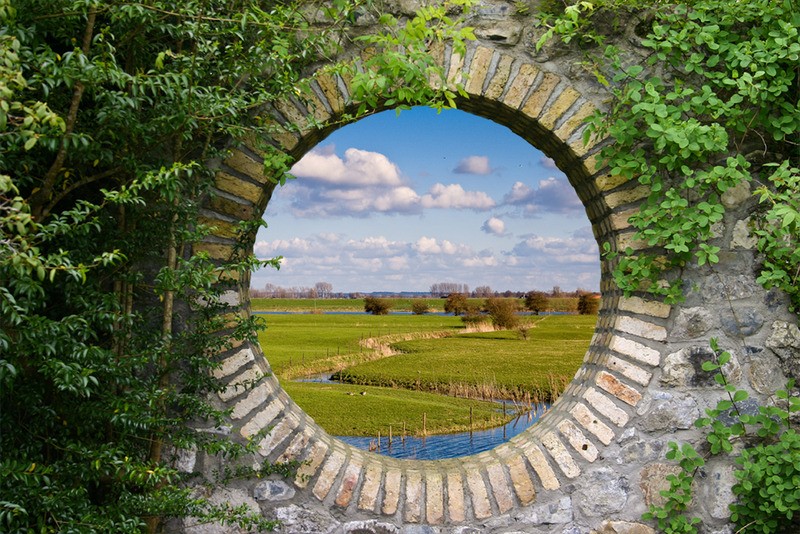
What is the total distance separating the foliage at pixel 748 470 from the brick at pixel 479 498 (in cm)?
72

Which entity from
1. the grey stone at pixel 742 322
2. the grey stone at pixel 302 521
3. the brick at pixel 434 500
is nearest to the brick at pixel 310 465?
the grey stone at pixel 302 521

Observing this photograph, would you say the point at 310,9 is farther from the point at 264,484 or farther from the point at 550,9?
the point at 264,484

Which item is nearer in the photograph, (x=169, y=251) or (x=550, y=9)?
(x=169, y=251)

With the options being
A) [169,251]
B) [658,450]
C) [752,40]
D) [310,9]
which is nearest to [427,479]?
[658,450]

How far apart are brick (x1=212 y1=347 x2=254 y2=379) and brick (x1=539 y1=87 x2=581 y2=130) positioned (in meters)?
1.74

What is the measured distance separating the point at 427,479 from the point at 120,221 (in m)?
1.76

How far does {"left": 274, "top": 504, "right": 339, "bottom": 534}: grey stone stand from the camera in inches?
111

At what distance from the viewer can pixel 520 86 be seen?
9.77 ft

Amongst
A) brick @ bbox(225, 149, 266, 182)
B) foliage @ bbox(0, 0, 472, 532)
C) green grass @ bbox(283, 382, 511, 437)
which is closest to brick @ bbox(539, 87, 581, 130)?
foliage @ bbox(0, 0, 472, 532)

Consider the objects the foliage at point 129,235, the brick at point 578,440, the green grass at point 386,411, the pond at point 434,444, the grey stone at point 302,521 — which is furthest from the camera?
the green grass at point 386,411

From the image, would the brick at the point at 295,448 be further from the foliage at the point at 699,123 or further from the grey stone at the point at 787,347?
the grey stone at the point at 787,347

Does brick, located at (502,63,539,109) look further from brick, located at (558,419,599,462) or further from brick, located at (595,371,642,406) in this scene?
brick, located at (558,419,599,462)

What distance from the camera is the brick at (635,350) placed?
2959 millimetres

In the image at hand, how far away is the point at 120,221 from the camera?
2564 millimetres
